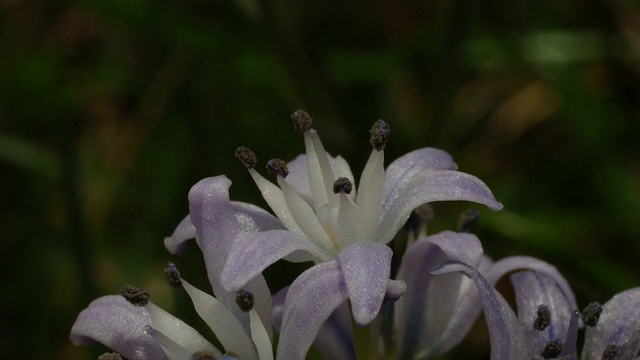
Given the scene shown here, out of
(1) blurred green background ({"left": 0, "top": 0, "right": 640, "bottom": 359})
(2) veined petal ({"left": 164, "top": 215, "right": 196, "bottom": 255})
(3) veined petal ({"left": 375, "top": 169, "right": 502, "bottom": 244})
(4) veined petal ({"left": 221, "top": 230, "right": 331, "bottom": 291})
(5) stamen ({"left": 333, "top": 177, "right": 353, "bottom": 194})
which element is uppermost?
(5) stamen ({"left": 333, "top": 177, "right": 353, "bottom": 194})

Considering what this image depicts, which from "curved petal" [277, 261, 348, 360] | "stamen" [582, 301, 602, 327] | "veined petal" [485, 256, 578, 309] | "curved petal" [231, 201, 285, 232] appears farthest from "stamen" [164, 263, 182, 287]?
"stamen" [582, 301, 602, 327]

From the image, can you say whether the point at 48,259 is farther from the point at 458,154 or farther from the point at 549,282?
the point at 549,282

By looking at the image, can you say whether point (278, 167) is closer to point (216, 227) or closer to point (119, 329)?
point (216, 227)

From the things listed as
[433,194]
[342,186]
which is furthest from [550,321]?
[342,186]

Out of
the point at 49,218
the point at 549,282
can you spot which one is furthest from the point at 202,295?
the point at 49,218

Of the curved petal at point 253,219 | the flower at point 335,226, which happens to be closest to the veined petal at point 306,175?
the flower at point 335,226

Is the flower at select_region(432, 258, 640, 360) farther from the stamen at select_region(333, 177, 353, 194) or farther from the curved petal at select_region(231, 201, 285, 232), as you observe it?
the curved petal at select_region(231, 201, 285, 232)

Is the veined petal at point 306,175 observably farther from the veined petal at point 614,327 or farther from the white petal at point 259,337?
the veined petal at point 614,327
